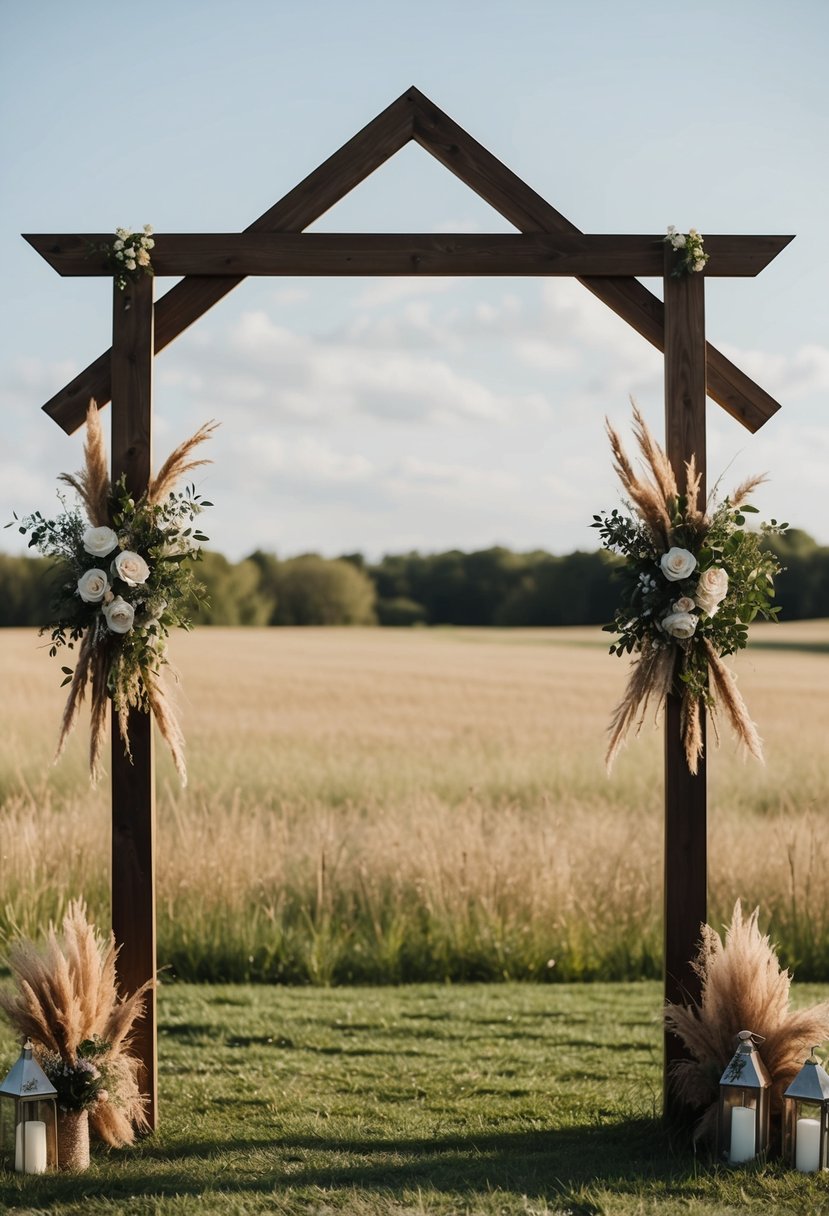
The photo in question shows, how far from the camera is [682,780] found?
4.65 meters

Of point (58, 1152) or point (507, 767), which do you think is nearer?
point (58, 1152)

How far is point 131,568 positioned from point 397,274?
1.50 m

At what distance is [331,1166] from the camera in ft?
14.0

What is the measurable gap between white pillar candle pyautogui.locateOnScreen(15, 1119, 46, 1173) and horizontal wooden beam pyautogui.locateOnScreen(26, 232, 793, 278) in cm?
305

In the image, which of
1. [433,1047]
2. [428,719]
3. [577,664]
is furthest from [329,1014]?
[577,664]

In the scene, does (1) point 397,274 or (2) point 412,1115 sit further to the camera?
(2) point 412,1115

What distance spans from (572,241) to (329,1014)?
13.3 feet

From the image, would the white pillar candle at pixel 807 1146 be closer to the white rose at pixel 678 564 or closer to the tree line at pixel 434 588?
the white rose at pixel 678 564

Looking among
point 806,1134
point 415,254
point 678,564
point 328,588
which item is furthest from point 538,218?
point 328,588

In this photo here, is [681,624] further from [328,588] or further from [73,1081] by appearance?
[328,588]

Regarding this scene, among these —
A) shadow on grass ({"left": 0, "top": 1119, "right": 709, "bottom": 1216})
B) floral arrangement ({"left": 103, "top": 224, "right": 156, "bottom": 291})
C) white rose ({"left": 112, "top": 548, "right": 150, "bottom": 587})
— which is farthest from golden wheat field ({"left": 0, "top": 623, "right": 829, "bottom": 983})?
floral arrangement ({"left": 103, "top": 224, "right": 156, "bottom": 291})

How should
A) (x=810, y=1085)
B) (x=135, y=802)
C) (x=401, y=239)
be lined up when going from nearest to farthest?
(x=810, y=1085) < (x=135, y=802) < (x=401, y=239)

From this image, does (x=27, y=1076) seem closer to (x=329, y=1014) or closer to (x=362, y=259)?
(x=329, y=1014)

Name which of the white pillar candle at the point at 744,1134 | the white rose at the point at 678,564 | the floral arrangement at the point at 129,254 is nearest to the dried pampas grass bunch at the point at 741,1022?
the white pillar candle at the point at 744,1134
